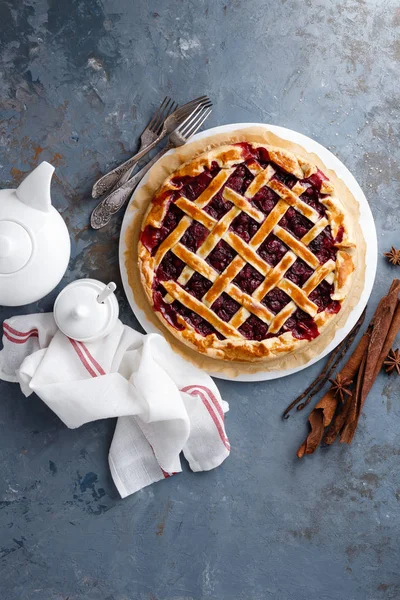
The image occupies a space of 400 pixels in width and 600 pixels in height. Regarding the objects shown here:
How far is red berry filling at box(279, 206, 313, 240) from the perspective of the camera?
187 centimetres

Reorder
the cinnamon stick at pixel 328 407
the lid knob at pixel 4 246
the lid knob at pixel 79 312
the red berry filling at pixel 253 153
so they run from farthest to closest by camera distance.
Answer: the cinnamon stick at pixel 328 407, the red berry filling at pixel 253 153, the lid knob at pixel 79 312, the lid knob at pixel 4 246

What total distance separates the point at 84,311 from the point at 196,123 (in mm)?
658

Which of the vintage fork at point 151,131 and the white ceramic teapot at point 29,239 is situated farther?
the vintage fork at point 151,131

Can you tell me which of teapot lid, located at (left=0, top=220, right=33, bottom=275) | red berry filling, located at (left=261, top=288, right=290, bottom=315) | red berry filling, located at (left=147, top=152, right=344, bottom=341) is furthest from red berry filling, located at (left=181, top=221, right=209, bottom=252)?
teapot lid, located at (left=0, top=220, right=33, bottom=275)

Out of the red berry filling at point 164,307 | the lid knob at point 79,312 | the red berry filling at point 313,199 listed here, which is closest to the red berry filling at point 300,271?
the red berry filling at point 313,199

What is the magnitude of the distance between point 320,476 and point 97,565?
0.76 metres

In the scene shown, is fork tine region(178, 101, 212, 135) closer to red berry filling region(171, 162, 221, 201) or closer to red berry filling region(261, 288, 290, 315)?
red berry filling region(171, 162, 221, 201)

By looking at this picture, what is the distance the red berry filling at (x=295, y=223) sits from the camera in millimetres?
1868

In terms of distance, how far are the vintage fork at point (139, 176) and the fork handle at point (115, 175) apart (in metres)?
0.03

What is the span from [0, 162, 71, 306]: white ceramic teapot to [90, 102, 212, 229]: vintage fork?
0.23 meters

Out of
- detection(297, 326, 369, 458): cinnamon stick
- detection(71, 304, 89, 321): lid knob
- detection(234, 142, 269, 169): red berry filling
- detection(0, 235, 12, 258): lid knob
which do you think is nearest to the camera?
detection(0, 235, 12, 258): lid knob

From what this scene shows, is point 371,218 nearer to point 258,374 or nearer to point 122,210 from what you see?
point 258,374

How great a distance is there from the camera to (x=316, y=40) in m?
1.95

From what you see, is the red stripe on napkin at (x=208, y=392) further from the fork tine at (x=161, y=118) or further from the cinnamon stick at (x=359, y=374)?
the fork tine at (x=161, y=118)
